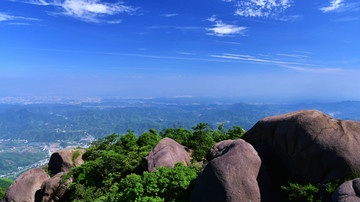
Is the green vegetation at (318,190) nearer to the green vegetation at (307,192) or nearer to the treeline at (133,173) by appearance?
the green vegetation at (307,192)

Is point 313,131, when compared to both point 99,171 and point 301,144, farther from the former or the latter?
point 99,171

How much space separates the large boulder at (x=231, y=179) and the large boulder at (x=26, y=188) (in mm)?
19540

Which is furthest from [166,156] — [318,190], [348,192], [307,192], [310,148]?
[348,192]

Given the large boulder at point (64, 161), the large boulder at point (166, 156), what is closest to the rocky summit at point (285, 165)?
the large boulder at point (166, 156)

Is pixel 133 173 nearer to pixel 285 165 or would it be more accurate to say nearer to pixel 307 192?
pixel 285 165

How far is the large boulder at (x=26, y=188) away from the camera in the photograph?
19.6 metres

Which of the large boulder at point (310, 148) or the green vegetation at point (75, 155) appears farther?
the green vegetation at point (75, 155)

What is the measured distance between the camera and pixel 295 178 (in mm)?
10789

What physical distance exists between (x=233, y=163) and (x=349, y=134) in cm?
616

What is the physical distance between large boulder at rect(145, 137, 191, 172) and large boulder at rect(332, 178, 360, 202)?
36.4ft

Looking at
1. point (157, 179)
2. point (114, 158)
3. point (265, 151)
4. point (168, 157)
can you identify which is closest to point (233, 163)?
point (265, 151)

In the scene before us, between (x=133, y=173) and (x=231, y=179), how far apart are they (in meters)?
10.1

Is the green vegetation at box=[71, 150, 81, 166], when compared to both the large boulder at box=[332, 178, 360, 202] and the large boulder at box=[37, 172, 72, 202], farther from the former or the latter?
the large boulder at box=[332, 178, 360, 202]

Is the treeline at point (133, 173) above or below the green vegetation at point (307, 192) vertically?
below
